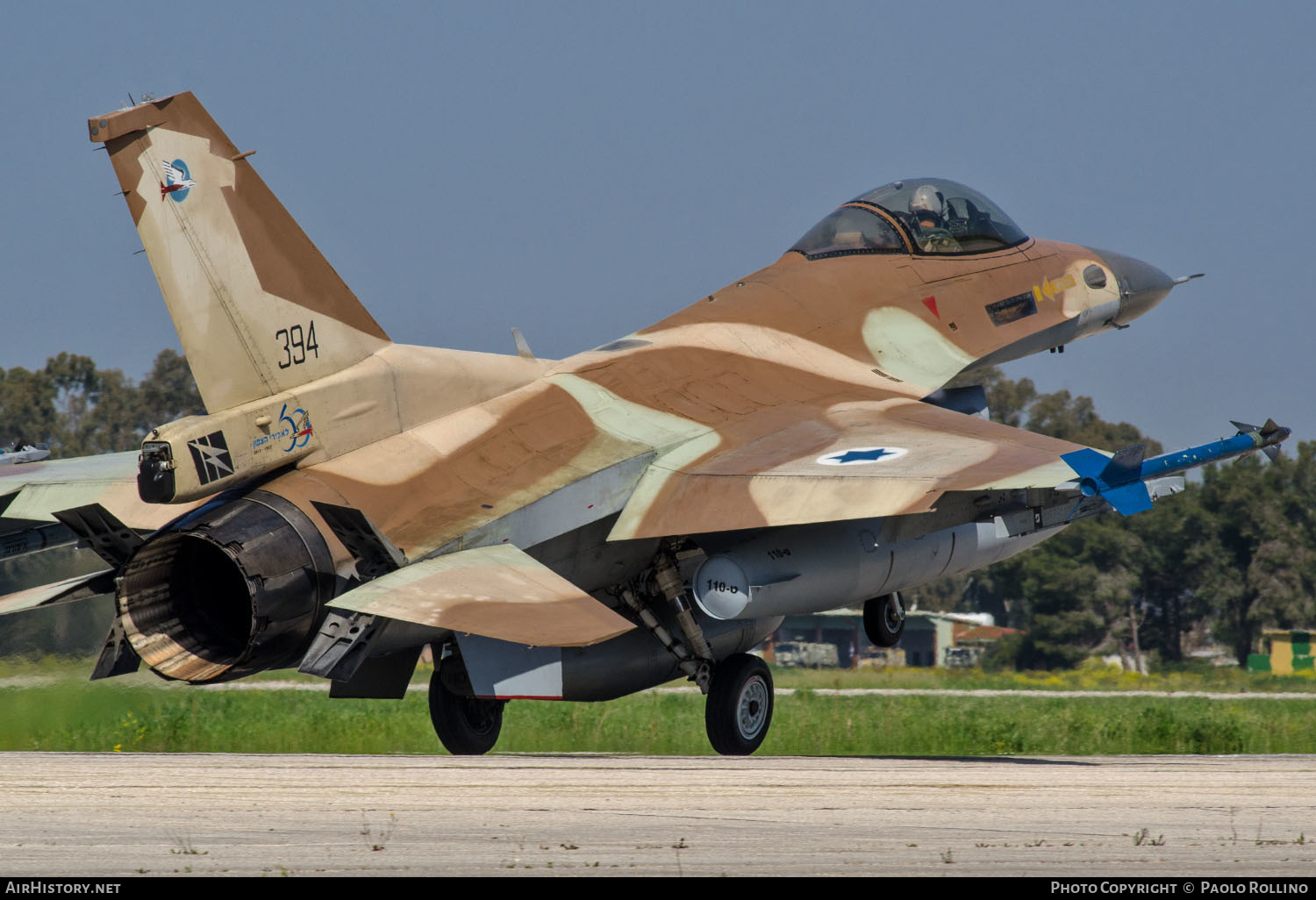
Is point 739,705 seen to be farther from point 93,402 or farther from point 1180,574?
point 93,402

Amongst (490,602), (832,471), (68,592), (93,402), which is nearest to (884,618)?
(832,471)

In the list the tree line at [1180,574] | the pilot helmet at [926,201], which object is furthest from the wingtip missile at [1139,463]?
the tree line at [1180,574]

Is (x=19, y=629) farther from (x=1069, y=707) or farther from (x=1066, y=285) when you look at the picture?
(x=1069, y=707)

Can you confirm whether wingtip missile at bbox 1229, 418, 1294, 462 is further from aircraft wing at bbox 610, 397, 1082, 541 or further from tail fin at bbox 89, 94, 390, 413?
tail fin at bbox 89, 94, 390, 413

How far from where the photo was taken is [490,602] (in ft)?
34.7

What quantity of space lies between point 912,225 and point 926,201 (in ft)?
1.29

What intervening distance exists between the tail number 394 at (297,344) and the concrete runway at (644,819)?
2.99 m

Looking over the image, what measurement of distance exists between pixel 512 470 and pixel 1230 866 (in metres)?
7.14

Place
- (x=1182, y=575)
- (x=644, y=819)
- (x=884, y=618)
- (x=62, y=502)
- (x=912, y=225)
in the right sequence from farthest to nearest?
1. (x=1182, y=575)
2. (x=912, y=225)
3. (x=884, y=618)
4. (x=62, y=502)
5. (x=644, y=819)

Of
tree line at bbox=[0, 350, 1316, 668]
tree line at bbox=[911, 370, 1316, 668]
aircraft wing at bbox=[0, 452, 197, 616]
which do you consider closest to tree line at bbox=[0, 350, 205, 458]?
tree line at bbox=[0, 350, 1316, 668]
